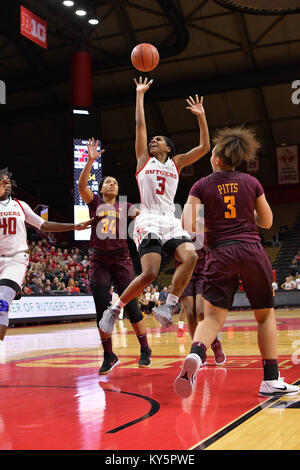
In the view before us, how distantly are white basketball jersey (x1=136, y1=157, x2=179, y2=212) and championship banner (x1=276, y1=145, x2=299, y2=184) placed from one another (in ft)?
85.3

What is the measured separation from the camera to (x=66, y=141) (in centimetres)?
3244

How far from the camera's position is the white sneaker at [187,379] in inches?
135

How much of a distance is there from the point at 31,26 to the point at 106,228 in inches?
643

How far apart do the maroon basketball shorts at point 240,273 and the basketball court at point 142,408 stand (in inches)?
27.6

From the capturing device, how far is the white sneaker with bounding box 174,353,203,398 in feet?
11.2

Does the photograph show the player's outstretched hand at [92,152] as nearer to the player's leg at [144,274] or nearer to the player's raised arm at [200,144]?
the player's raised arm at [200,144]

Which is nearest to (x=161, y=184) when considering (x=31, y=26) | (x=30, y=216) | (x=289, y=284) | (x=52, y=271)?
(x=30, y=216)

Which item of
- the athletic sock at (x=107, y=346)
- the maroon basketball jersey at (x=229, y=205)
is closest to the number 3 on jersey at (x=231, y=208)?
the maroon basketball jersey at (x=229, y=205)

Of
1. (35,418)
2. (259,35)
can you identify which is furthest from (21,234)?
(259,35)

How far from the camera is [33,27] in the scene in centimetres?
1961

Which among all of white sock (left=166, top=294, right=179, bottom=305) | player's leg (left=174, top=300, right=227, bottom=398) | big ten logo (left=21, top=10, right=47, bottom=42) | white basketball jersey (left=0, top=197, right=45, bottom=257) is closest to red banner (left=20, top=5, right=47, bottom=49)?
big ten logo (left=21, top=10, right=47, bottom=42)

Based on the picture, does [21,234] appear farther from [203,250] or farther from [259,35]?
[259,35]

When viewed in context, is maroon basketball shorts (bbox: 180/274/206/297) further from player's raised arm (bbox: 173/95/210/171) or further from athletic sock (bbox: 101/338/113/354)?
player's raised arm (bbox: 173/95/210/171)

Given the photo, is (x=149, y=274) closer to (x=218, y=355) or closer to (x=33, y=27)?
(x=218, y=355)
